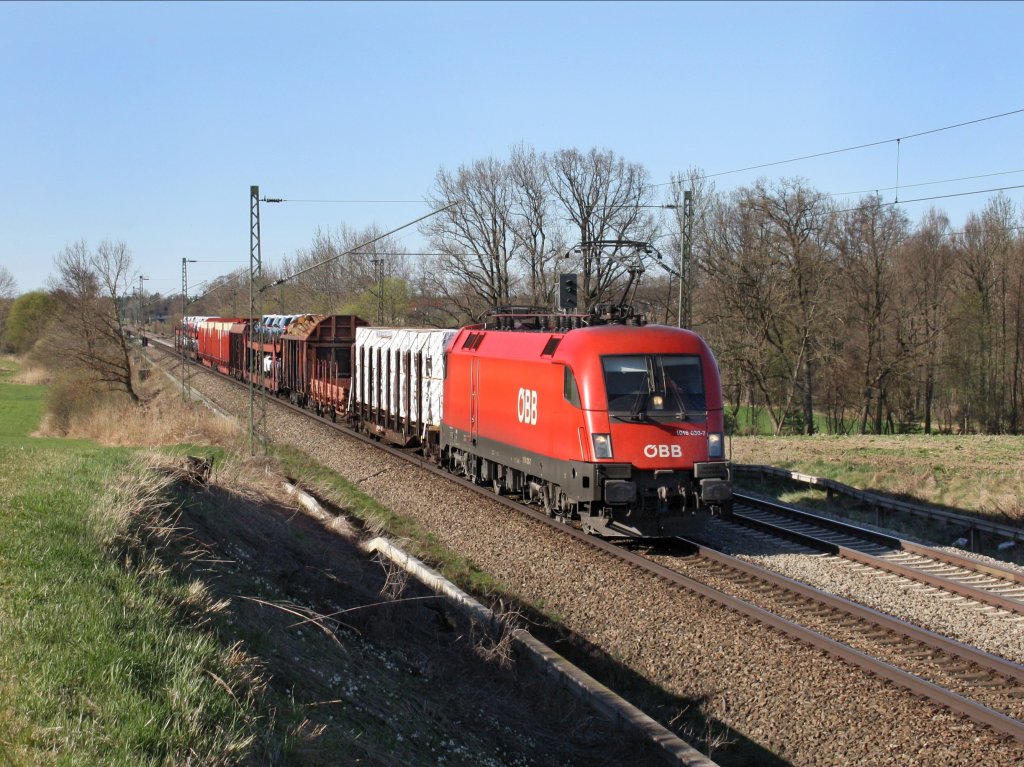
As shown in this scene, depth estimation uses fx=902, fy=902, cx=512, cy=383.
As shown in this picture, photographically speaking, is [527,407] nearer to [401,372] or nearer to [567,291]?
[567,291]

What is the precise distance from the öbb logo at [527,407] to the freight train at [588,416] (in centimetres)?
2

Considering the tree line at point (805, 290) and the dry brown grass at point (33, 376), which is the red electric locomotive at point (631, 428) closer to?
the tree line at point (805, 290)

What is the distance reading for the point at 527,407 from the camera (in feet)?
49.6

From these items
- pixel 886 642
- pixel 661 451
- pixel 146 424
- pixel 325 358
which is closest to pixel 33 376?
pixel 146 424

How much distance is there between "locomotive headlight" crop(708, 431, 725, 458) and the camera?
13.1 meters

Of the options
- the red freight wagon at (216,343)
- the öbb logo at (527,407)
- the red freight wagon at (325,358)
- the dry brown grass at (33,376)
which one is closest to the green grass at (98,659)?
the öbb logo at (527,407)

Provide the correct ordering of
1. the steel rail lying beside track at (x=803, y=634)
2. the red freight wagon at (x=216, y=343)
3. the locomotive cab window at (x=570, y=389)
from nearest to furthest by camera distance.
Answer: the steel rail lying beside track at (x=803, y=634)
the locomotive cab window at (x=570, y=389)
the red freight wagon at (x=216, y=343)

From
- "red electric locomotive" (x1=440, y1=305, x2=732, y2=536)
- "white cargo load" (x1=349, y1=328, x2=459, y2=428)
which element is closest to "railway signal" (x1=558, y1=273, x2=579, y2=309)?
"white cargo load" (x1=349, y1=328, x2=459, y2=428)

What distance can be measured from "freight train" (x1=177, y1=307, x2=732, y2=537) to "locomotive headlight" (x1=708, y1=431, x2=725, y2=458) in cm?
1

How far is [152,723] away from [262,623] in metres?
2.83

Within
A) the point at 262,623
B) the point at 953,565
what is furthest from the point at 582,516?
the point at 262,623

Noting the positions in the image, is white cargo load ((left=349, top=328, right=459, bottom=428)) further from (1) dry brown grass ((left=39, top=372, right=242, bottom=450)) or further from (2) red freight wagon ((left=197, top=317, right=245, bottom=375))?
(2) red freight wagon ((left=197, top=317, right=245, bottom=375))

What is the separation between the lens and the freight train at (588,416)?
1289cm

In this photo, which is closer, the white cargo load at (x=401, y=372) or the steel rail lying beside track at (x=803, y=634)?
the steel rail lying beside track at (x=803, y=634)
